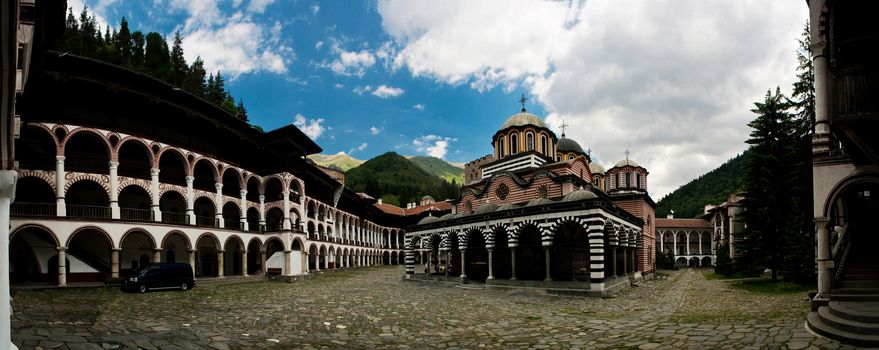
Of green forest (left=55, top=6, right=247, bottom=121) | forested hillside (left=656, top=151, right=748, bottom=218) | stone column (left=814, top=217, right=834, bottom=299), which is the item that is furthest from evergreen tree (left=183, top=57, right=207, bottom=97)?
forested hillside (left=656, top=151, right=748, bottom=218)

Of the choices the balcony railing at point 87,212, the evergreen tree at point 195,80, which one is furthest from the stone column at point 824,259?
the evergreen tree at point 195,80

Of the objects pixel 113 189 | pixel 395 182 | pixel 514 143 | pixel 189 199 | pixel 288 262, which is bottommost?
pixel 288 262

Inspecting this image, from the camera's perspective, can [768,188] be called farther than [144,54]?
No

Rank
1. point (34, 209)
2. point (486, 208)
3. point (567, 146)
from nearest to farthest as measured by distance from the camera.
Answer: point (34, 209) < point (486, 208) < point (567, 146)

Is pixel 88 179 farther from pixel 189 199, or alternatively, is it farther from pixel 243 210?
pixel 243 210

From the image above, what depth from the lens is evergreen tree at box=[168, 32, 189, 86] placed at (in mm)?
57650

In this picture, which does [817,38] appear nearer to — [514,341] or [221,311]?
[514,341]

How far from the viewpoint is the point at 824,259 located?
11.8m

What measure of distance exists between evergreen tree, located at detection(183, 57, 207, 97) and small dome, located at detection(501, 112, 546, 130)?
128 ft

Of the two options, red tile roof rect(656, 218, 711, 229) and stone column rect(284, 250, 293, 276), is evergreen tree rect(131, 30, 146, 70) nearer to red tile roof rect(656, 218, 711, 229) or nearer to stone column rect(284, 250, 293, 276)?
stone column rect(284, 250, 293, 276)

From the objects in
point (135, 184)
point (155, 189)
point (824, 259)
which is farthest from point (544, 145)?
point (135, 184)

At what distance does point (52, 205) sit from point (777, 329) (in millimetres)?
29332

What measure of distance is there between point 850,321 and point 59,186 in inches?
1173

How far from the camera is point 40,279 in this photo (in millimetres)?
24078
